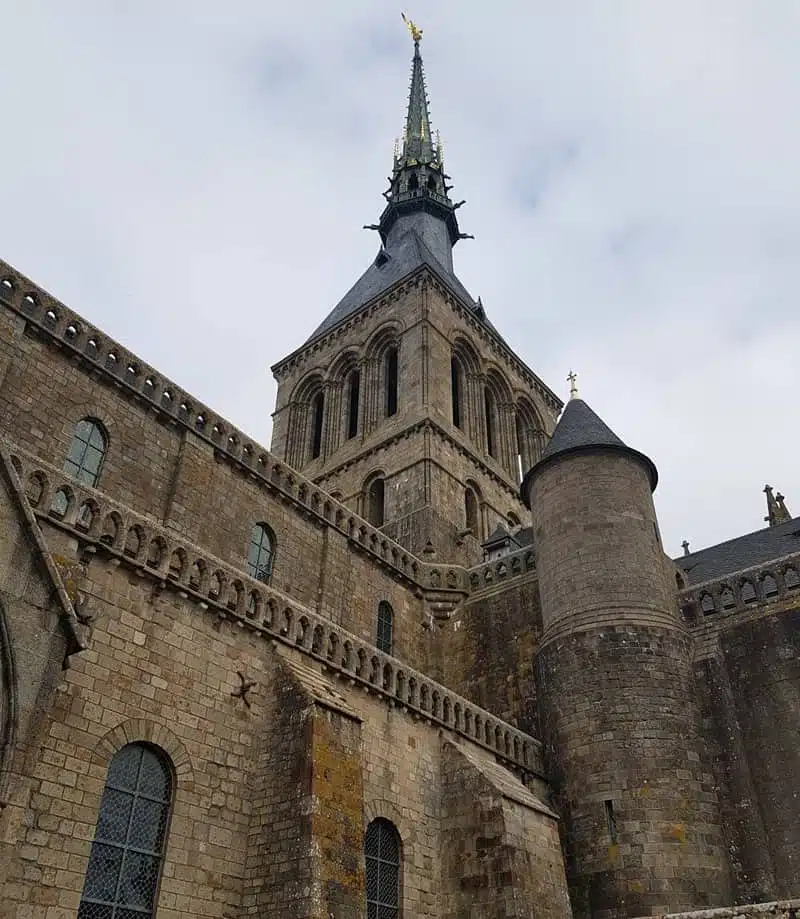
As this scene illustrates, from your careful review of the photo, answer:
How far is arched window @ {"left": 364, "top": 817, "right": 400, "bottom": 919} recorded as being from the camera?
1275 centimetres

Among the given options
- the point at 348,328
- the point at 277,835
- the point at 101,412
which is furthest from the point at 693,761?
the point at 348,328

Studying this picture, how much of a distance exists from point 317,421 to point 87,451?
18601mm

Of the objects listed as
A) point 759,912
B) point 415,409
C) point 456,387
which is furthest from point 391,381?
point 759,912

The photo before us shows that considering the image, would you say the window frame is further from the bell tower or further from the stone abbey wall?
the bell tower

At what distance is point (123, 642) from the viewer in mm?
10922

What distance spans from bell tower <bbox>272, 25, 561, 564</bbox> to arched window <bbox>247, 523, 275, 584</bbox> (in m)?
6.54

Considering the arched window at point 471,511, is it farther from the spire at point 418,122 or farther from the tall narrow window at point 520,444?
the spire at point 418,122

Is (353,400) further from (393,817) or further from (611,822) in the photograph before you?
(393,817)

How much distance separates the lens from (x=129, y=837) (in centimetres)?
1025

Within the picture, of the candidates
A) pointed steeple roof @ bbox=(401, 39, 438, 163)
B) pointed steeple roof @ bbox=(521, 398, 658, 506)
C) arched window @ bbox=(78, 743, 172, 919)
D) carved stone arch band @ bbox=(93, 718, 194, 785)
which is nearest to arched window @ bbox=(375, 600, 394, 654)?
pointed steeple roof @ bbox=(521, 398, 658, 506)

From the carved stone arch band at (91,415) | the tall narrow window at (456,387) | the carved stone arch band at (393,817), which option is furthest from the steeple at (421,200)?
the carved stone arch band at (393,817)

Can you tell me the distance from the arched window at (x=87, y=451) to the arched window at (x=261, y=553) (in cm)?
379

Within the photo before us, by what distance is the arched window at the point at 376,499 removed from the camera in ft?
91.5

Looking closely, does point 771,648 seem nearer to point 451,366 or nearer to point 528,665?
point 528,665
